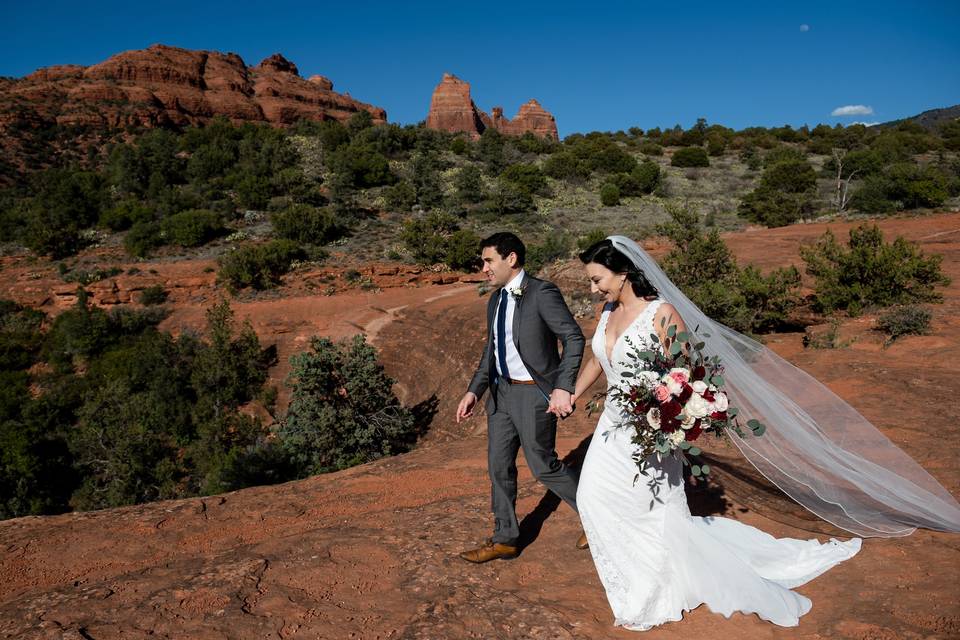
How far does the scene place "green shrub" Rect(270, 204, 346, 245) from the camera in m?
22.5

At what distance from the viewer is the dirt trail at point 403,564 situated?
2.97 metres

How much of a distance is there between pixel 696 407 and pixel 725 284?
32.2 ft

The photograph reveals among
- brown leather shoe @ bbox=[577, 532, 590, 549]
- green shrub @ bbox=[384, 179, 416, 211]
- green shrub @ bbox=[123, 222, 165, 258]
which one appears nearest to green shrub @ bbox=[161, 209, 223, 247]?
green shrub @ bbox=[123, 222, 165, 258]

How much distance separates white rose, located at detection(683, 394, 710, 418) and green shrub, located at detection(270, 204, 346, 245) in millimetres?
21154

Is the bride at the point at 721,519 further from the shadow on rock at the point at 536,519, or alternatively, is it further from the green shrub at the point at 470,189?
the green shrub at the point at 470,189

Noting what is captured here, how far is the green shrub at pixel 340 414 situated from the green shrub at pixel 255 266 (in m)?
9.26

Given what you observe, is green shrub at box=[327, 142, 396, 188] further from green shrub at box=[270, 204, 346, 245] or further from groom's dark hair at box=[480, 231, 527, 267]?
groom's dark hair at box=[480, 231, 527, 267]

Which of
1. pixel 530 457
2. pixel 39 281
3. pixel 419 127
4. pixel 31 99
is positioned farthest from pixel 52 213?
pixel 31 99

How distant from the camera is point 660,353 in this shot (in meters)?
2.98

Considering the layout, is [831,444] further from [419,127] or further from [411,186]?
[419,127]

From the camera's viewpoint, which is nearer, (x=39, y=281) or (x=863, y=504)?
(x=863, y=504)

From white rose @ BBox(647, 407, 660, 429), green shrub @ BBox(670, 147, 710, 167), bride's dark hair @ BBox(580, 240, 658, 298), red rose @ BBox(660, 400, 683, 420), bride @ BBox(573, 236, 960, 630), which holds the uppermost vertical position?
green shrub @ BBox(670, 147, 710, 167)

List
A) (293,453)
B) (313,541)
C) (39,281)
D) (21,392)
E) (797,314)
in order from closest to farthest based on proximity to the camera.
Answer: (313,541), (293,453), (797,314), (21,392), (39,281)

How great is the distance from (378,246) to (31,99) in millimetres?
42348
